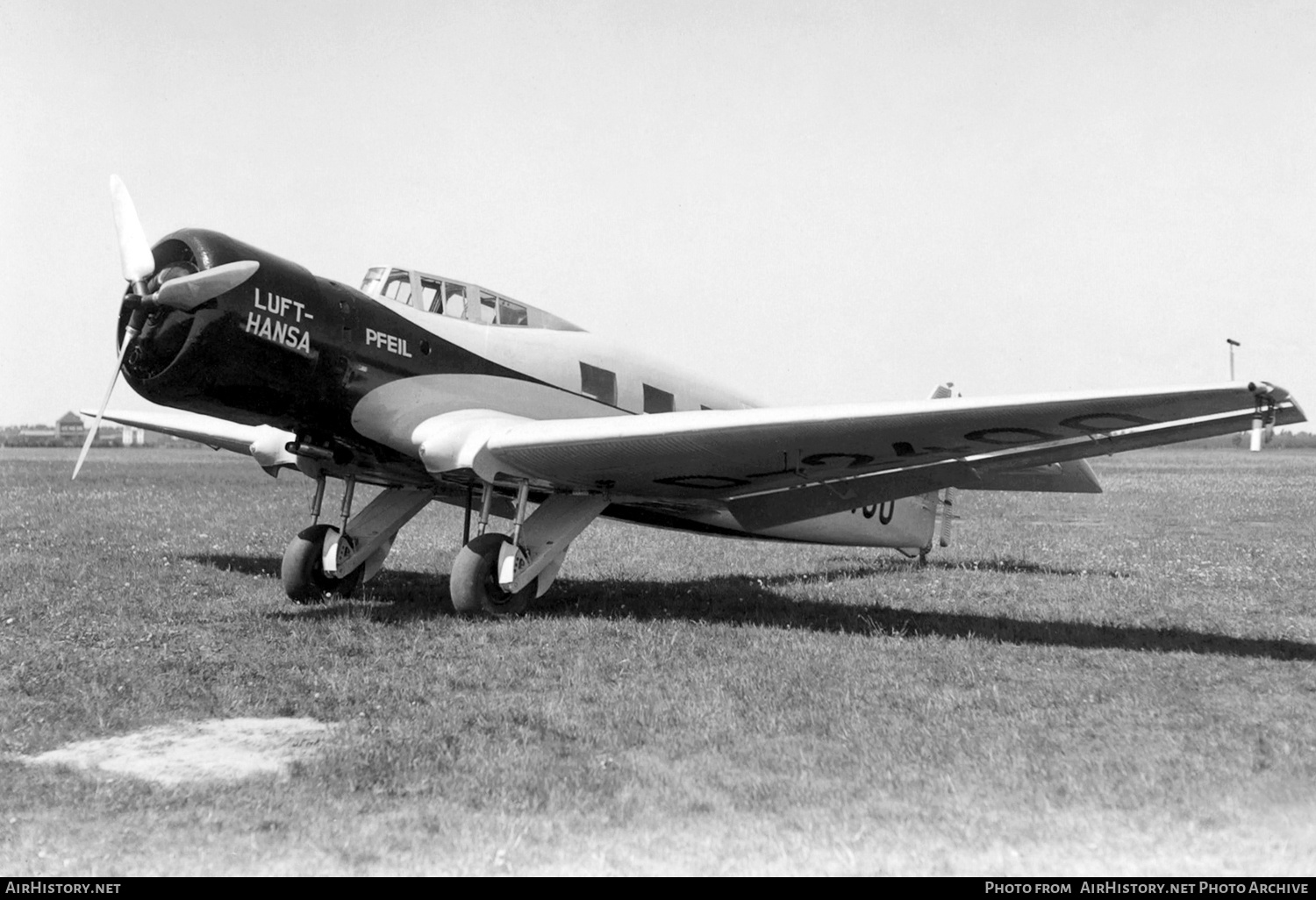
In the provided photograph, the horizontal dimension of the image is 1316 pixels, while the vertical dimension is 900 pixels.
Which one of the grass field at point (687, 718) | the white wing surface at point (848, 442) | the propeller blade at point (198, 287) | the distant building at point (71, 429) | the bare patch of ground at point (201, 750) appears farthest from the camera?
the distant building at point (71, 429)

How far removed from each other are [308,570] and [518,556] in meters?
2.26

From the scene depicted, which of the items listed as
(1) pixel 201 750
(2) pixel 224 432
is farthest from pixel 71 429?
Answer: (1) pixel 201 750

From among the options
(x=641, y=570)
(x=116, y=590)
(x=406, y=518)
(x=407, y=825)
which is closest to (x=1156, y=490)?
(x=641, y=570)

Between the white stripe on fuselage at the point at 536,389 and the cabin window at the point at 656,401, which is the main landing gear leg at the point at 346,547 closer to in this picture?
the white stripe on fuselage at the point at 536,389

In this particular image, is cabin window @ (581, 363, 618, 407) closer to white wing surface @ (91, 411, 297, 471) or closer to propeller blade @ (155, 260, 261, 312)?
white wing surface @ (91, 411, 297, 471)

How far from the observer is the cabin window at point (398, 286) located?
31.8ft

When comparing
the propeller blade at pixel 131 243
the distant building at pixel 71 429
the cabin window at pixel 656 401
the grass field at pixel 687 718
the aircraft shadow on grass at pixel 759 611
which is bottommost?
the grass field at pixel 687 718

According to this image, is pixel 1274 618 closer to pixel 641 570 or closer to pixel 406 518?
pixel 641 570

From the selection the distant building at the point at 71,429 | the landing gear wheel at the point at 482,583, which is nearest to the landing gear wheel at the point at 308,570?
the landing gear wheel at the point at 482,583

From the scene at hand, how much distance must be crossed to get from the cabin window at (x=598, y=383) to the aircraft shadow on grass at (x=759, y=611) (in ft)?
6.58

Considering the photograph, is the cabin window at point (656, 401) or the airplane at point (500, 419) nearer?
the airplane at point (500, 419)

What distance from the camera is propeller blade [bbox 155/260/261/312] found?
808cm

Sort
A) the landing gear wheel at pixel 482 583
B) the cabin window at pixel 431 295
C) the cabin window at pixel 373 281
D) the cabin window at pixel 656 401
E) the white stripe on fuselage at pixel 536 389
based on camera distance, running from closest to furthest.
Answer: the landing gear wheel at pixel 482 583, the white stripe on fuselage at pixel 536 389, the cabin window at pixel 373 281, the cabin window at pixel 431 295, the cabin window at pixel 656 401

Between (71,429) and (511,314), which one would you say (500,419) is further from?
(71,429)
